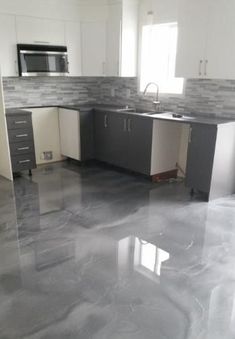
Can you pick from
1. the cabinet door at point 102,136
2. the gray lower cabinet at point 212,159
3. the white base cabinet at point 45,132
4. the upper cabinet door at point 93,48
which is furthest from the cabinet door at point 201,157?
the white base cabinet at point 45,132

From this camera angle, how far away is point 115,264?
2432 mm

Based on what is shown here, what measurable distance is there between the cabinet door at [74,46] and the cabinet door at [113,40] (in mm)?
465

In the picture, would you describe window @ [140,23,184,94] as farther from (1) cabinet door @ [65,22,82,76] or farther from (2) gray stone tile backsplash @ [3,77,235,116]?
(1) cabinet door @ [65,22,82,76]

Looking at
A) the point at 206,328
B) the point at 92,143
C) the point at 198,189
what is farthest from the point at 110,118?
the point at 206,328

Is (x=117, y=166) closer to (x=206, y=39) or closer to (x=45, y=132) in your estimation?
(x=45, y=132)

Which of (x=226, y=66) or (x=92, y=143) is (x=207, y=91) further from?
(x=92, y=143)

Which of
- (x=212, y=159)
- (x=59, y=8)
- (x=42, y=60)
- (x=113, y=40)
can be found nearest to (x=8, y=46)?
(x=42, y=60)

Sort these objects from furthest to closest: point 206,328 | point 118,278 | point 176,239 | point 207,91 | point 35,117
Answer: point 35,117 → point 207,91 → point 176,239 → point 118,278 → point 206,328

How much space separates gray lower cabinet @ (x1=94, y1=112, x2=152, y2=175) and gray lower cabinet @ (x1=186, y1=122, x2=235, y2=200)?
67 centimetres

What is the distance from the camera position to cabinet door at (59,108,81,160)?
4.71 m

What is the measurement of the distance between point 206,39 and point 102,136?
1.99 metres

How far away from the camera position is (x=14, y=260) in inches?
A: 96.9

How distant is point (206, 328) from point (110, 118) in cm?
324

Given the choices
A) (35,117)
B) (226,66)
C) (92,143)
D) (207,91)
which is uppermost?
(226,66)
